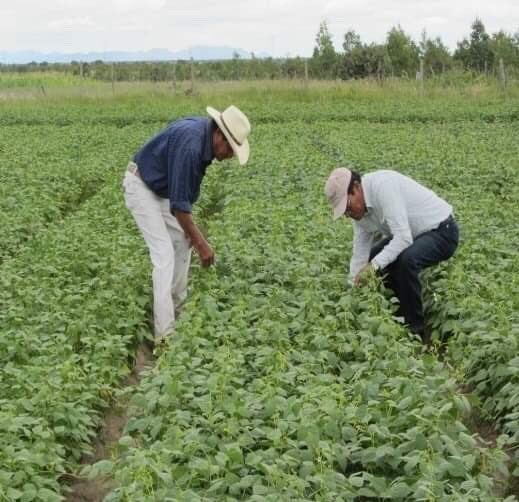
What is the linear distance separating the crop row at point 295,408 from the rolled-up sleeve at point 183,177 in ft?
2.31

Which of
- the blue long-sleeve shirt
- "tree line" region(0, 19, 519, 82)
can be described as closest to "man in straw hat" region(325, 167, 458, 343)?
the blue long-sleeve shirt

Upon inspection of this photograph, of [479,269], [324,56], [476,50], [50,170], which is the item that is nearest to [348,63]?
[324,56]

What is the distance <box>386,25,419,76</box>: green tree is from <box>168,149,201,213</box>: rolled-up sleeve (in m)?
42.0

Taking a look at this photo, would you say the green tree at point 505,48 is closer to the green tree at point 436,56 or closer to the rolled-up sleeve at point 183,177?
the green tree at point 436,56

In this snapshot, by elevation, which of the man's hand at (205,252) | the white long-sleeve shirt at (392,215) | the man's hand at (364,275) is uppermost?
the white long-sleeve shirt at (392,215)

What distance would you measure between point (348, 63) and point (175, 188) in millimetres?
36932

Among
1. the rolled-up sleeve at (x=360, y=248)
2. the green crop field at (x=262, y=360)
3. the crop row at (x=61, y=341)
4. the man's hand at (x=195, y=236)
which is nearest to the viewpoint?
the green crop field at (x=262, y=360)

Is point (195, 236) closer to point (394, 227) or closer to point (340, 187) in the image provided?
point (340, 187)

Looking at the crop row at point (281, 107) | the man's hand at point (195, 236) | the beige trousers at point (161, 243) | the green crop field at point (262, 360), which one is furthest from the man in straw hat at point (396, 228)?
the crop row at point (281, 107)

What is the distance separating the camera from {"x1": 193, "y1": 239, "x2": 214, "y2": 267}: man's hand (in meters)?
6.72

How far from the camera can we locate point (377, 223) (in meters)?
6.64

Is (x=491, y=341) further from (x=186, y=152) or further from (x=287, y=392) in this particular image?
(x=186, y=152)

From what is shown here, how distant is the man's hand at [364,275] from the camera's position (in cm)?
643

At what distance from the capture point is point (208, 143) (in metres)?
6.42
